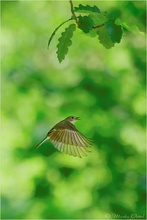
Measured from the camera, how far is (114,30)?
809mm

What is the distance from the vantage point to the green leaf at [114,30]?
2.63 ft

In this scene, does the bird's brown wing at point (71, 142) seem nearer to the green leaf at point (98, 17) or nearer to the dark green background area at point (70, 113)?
the green leaf at point (98, 17)

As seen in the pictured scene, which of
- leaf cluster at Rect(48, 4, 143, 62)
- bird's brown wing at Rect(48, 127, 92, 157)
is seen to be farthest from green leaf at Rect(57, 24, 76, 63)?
bird's brown wing at Rect(48, 127, 92, 157)

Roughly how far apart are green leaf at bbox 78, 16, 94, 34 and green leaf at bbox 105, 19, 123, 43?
0.02 metres

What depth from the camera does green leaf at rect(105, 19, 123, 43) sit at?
802mm

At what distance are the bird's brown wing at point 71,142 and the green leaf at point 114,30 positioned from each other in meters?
0.14

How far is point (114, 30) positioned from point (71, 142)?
17 centimetres

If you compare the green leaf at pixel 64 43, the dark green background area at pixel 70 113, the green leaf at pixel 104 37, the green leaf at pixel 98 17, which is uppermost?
the dark green background area at pixel 70 113

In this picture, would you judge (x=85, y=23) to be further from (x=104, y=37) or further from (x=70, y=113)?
(x=70, y=113)

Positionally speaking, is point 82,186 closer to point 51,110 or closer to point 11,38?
point 51,110

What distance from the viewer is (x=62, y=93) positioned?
3686 millimetres

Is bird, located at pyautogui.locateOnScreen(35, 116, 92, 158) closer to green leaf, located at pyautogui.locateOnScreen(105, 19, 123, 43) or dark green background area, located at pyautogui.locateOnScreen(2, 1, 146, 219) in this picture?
green leaf, located at pyautogui.locateOnScreen(105, 19, 123, 43)

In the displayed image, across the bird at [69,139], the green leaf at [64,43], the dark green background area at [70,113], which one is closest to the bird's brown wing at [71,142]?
the bird at [69,139]

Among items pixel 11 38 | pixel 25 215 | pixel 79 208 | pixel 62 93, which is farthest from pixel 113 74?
pixel 25 215
